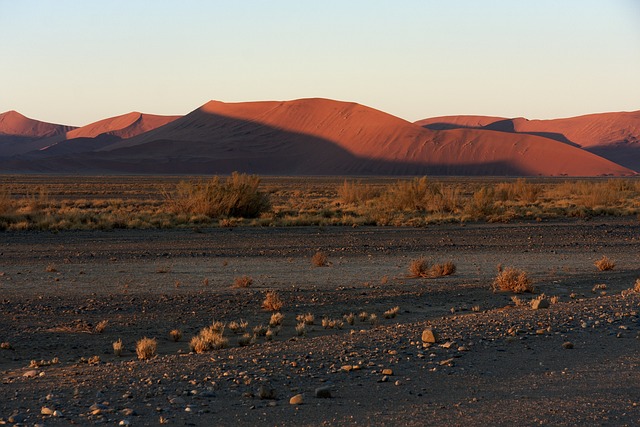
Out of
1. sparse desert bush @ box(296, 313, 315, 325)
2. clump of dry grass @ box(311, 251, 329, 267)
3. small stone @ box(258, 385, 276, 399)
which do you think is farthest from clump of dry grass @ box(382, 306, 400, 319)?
clump of dry grass @ box(311, 251, 329, 267)

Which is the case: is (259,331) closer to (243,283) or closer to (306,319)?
(306,319)

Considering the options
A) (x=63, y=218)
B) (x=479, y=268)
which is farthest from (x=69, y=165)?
(x=479, y=268)

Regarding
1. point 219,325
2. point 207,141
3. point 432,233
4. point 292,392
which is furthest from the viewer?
point 207,141

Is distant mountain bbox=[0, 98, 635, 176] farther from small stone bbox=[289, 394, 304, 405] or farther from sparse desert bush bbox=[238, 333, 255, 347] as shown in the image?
small stone bbox=[289, 394, 304, 405]

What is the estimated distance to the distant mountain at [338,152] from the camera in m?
151

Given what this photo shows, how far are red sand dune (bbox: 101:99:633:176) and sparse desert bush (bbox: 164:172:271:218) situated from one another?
361 feet

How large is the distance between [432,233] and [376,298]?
47.2 feet

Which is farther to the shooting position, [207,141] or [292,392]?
[207,141]

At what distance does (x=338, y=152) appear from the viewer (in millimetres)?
161125

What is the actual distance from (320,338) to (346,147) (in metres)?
153

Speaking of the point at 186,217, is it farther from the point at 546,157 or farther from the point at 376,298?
the point at 546,157

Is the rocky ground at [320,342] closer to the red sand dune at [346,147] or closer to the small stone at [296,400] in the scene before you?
the small stone at [296,400]

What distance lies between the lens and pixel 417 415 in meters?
7.12

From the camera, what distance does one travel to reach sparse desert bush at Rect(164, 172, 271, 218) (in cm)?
3675
